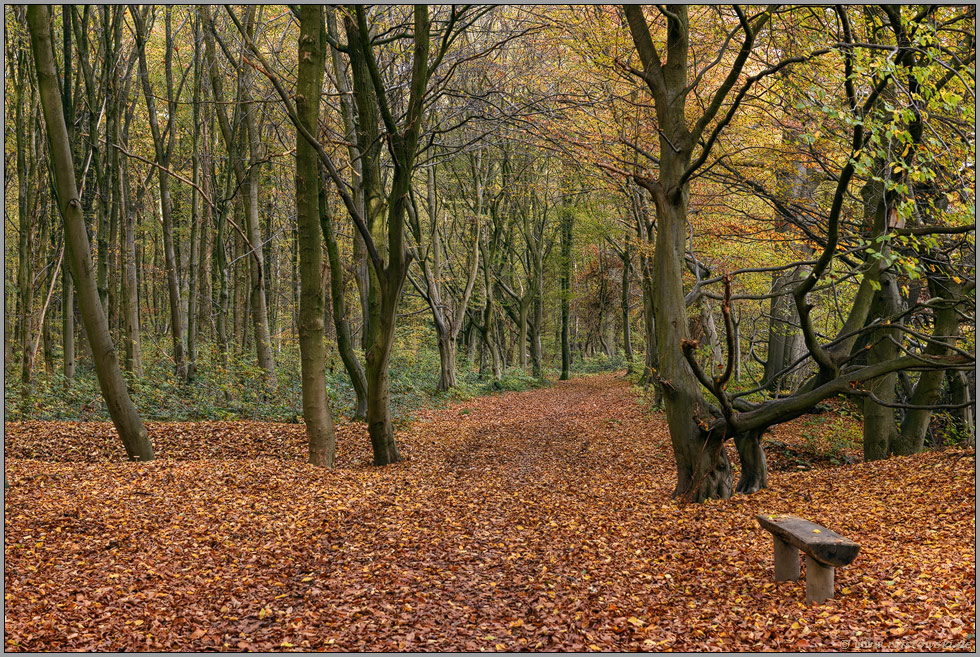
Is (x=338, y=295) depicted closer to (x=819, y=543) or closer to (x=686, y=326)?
(x=686, y=326)

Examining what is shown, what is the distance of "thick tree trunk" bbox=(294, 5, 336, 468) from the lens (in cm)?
817

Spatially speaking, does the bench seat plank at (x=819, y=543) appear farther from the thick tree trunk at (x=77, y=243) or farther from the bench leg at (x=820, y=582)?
the thick tree trunk at (x=77, y=243)

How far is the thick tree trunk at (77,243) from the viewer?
22.6 ft

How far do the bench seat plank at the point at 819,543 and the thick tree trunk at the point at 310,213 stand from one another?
5998 mm

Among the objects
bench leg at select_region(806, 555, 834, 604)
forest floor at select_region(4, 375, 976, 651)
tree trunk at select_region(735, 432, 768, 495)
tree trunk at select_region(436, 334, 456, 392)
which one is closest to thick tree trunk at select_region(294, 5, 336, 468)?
forest floor at select_region(4, 375, 976, 651)

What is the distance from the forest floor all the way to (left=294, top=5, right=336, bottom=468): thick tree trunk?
135 cm

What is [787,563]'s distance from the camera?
471 centimetres

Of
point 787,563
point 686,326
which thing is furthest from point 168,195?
point 787,563

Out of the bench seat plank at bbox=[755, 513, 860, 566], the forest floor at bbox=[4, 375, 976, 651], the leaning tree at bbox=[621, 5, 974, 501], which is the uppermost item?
the leaning tree at bbox=[621, 5, 974, 501]

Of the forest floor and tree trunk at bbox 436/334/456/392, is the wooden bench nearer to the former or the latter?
the forest floor

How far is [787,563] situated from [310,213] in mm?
6676

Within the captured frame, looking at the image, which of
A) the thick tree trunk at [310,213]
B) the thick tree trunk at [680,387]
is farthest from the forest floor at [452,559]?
the thick tree trunk at [310,213]

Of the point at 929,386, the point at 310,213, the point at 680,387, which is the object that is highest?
the point at 310,213

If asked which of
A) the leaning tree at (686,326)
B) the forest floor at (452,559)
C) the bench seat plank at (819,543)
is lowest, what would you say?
the forest floor at (452,559)
